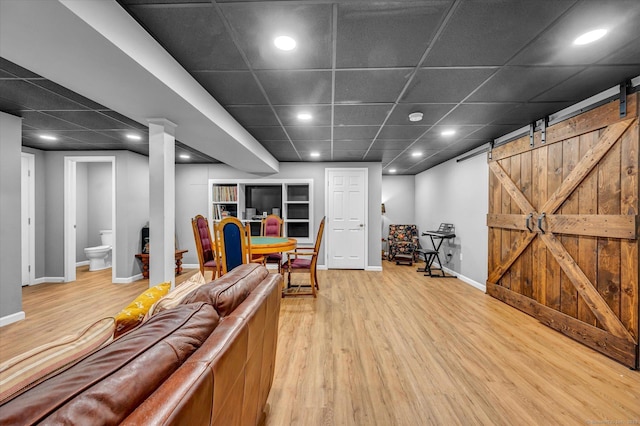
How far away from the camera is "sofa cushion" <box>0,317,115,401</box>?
681 mm

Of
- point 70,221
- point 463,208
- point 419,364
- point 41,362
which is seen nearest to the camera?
point 41,362

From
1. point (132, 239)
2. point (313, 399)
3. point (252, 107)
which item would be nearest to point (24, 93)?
point (252, 107)

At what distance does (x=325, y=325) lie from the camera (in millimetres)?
3000

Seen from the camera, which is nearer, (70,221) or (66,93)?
(66,93)

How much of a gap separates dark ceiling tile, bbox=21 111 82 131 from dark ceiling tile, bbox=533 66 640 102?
205 inches

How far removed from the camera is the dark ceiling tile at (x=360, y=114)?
2914mm

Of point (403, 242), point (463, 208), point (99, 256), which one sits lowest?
point (99, 256)

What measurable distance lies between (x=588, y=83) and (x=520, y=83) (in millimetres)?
572

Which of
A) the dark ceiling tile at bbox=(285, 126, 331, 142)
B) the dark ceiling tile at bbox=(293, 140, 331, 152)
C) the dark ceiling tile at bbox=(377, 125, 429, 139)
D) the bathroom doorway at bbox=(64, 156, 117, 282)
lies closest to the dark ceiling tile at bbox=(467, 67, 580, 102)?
the dark ceiling tile at bbox=(377, 125, 429, 139)

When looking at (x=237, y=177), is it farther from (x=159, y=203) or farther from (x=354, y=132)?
(x=159, y=203)

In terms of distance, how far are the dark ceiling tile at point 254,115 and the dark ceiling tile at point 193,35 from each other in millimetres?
815

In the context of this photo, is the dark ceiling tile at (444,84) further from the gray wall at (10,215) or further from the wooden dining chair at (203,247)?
the gray wall at (10,215)

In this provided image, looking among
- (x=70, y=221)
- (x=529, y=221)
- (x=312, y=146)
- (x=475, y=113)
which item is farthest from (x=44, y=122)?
(x=529, y=221)

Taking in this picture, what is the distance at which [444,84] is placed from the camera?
239cm
